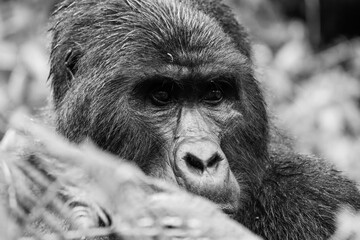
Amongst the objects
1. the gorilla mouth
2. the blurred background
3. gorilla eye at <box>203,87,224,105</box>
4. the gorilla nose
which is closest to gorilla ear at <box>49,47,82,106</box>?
gorilla eye at <box>203,87,224,105</box>

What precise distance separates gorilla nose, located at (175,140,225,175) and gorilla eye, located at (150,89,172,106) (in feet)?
1.46

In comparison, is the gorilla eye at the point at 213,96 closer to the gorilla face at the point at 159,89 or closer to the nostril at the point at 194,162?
the gorilla face at the point at 159,89

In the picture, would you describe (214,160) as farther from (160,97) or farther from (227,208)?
(160,97)

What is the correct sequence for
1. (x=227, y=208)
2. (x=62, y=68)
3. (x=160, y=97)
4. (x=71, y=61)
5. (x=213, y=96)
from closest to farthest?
1. (x=227, y=208)
2. (x=160, y=97)
3. (x=213, y=96)
4. (x=71, y=61)
5. (x=62, y=68)

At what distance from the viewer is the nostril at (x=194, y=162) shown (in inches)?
142

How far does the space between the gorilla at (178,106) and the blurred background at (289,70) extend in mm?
1176

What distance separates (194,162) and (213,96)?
0.78m

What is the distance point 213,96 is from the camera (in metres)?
4.33

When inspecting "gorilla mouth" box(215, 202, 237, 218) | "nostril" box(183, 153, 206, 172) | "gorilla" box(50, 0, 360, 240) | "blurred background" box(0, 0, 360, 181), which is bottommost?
"gorilla mouth" box(215, 202, 237, 218)

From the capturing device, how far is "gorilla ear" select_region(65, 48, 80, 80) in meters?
4.40

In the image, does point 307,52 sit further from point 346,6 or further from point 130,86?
point 130,86

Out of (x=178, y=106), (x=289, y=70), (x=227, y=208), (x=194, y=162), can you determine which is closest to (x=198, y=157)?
(x=194, y=162)

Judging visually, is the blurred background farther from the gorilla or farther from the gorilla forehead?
the gorilla forehead

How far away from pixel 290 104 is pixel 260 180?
418 cm
